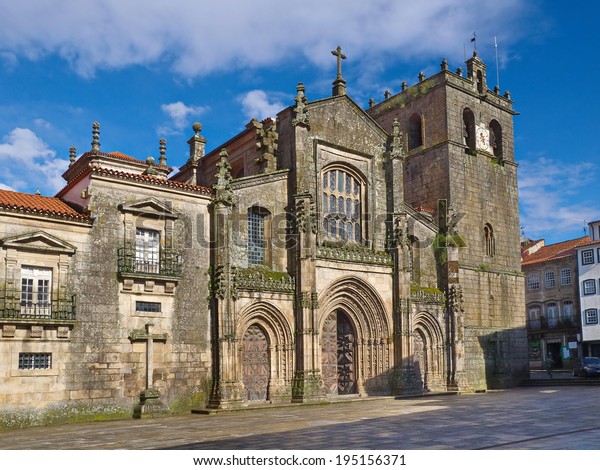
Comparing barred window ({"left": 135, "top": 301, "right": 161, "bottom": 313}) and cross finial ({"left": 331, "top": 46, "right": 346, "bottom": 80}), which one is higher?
cross finial ({"left": 331, "top": 46, "right": 346, "bottom": 80})

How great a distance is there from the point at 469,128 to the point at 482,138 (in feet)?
3.37

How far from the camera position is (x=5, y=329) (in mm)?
20672

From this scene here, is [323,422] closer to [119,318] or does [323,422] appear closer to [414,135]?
[119,318]

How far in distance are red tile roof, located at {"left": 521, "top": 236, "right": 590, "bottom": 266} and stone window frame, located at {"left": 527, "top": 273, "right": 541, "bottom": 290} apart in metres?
1.21

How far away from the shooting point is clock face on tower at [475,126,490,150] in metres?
40.2

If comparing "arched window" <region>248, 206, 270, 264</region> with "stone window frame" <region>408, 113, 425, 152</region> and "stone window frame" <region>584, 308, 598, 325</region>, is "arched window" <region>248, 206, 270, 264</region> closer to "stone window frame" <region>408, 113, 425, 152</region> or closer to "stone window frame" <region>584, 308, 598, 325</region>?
"stone window frame" <region>408, 113, 425, 152</region>

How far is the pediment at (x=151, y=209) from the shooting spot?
24031 millimetres

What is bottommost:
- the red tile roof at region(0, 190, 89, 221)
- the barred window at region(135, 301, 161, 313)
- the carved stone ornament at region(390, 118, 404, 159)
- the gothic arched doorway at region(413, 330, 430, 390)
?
the gothic arched doorway at region(413, 330, 430, 390)

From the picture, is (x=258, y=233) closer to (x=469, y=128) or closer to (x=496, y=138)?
(x=469, y=128)

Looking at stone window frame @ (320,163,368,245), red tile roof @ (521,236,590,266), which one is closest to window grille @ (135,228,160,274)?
stone window frame @ (320,163,368,245)

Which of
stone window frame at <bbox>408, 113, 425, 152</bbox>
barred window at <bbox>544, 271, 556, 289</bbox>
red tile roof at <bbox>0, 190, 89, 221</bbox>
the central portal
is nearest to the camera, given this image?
red tile roof at <bbox>0, 190, 89, 221</bbox>

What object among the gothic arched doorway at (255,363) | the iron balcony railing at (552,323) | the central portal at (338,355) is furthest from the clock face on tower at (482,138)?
the iron balcony railing at (552,323)

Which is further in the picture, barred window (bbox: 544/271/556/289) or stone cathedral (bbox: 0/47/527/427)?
barred window (bbox: 544/271/556/289)

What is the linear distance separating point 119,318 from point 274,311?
6772 millimetres
